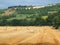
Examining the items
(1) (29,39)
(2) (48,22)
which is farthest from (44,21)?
(1) (29,39)

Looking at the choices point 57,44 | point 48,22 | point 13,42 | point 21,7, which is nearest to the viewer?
point 57,44

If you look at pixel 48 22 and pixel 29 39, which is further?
pixel 48 22

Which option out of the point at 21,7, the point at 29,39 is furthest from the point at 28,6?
the point at 29,39

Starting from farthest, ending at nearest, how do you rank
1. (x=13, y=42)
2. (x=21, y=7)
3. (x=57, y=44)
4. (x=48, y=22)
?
(x=21, y=7) < (x=48, y=22) < (x=13, y=42) < (x=57, y=44)

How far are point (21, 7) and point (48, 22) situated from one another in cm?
1810

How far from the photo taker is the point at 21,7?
43969mm

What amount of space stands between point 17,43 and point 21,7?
3318 centimetres

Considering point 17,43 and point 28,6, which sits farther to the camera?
point 28,6

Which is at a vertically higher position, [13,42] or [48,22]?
[13,42]

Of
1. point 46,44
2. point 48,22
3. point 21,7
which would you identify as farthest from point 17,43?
point 21,7

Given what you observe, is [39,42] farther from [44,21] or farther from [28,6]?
[28,6]

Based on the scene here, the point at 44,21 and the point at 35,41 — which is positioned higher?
the point at 35,41

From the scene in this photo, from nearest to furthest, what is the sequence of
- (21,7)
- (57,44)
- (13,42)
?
(57,44), (13,42), (21,7)

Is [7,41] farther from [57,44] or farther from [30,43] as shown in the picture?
[57,44]
